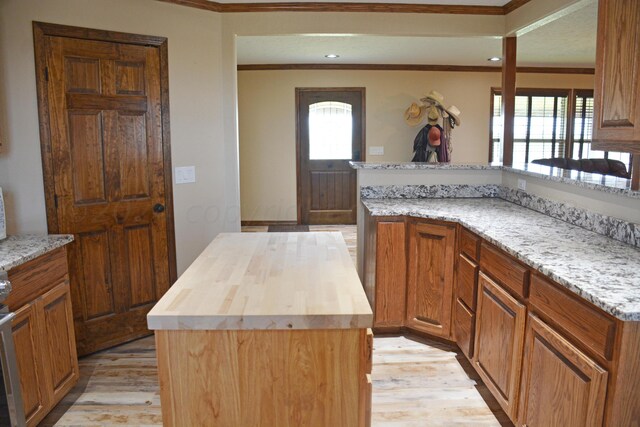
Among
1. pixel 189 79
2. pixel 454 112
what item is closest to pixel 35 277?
pixel 189 79

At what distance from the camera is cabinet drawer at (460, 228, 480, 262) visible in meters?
2.67

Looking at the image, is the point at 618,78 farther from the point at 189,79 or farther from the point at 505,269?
the point at 189,79

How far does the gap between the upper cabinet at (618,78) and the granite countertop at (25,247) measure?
2.51 metres

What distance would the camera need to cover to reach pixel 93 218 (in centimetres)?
314

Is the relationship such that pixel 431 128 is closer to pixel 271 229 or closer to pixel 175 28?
pixel 271 229

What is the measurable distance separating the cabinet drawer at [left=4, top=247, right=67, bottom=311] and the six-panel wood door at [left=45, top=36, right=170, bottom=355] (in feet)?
1.61

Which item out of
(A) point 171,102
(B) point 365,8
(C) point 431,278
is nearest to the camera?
(C) point 431,278

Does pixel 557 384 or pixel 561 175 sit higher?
pixel 561 175

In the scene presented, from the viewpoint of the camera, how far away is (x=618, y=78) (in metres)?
1.85

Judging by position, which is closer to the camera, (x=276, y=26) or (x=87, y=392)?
(x=87, y=392)

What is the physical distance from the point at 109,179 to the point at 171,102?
2.25 ft

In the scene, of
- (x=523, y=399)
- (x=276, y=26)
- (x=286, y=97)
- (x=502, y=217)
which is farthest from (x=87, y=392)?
(x=286, y=97)

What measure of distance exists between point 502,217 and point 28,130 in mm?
2822

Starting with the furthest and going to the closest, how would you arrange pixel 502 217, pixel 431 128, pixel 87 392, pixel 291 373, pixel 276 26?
1. pixel 431 128
2. pixel 276 26
3. pixel 502 217
4. pixel 87 392
5. pixel 291 373
